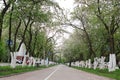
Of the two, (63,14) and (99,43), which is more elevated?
(63,14)

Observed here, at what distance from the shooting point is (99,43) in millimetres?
55125

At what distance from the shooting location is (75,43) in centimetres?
7188

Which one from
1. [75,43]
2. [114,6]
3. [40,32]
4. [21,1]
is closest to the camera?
[21,1]

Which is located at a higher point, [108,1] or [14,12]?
[108,1]

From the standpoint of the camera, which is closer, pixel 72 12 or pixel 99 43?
pixel 72 12

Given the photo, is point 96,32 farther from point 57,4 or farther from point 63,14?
point 57,4

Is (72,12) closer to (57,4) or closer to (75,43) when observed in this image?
(57,4)

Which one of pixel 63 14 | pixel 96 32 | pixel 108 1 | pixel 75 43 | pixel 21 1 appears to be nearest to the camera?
pixel 21 1

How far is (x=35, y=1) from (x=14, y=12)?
2524mm

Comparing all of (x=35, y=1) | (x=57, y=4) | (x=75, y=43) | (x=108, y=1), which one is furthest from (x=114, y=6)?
(x=75, y=43)

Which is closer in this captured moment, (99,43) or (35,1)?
(35,1)

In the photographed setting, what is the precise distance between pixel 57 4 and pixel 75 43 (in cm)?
4041

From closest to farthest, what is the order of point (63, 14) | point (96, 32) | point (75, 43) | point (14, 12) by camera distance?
point (14, 12), point (63, 14), point (96, 32), point (75, 43)

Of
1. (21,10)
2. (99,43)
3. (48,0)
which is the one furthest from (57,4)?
(99,43)
